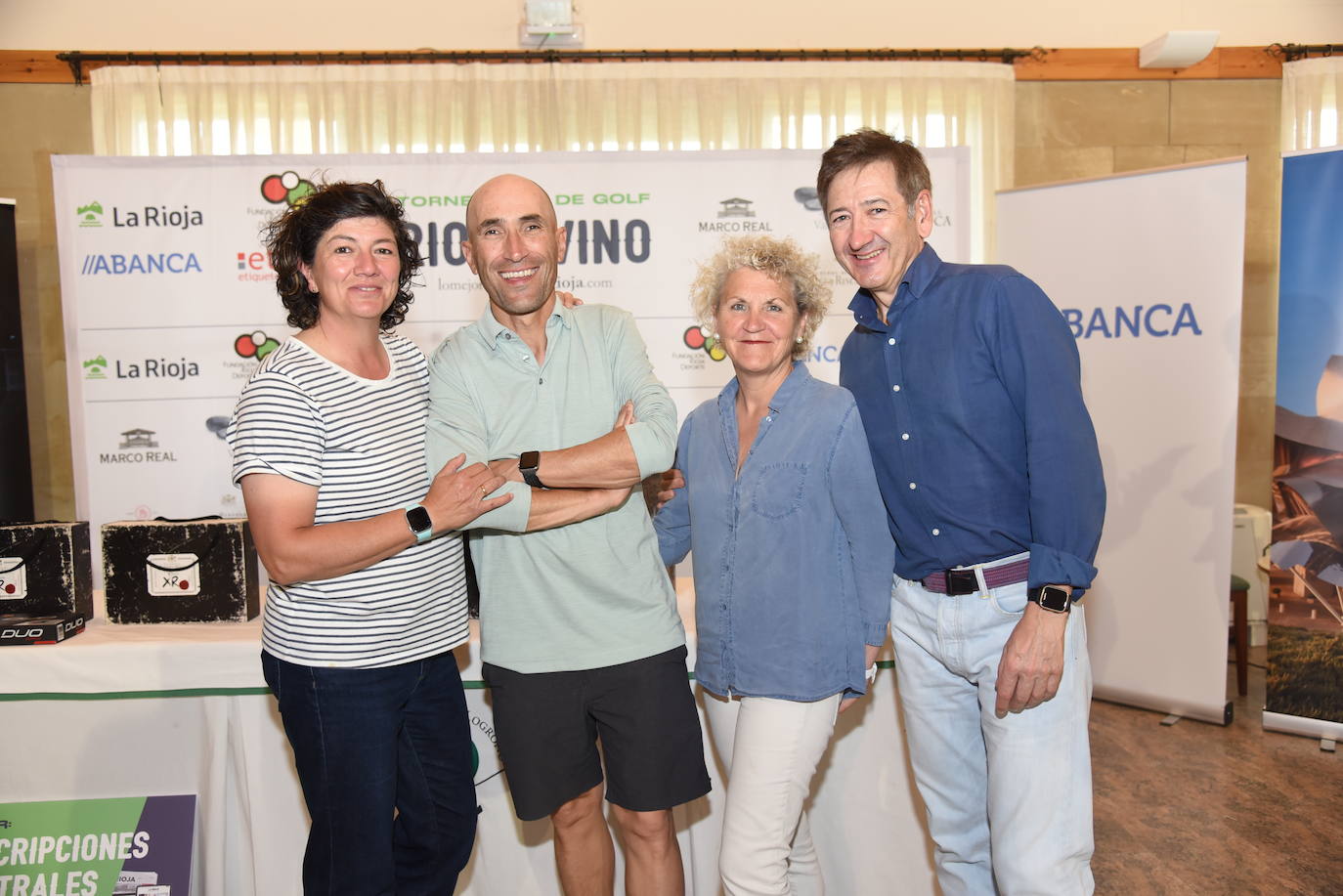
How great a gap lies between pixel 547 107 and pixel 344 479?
4281 millimetres

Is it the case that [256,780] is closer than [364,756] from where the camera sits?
No

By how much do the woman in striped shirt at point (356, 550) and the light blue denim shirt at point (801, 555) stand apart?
0.49 meters

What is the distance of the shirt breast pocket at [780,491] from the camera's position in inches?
71.0

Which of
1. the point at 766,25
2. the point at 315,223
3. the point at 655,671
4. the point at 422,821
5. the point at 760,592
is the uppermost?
the point at 766,25

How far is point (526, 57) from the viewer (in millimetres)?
5453

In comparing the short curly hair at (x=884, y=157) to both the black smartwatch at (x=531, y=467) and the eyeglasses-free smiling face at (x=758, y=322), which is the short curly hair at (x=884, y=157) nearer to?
the eyeglasses-free smiling face at (x=758, y=322)

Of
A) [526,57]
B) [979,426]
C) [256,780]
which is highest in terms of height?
[526,57]

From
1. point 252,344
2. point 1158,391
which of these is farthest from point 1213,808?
point 252,344

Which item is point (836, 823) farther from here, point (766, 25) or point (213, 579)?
point (766, 25)

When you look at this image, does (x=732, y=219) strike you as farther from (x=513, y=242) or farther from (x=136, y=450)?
(x=136, y=450)

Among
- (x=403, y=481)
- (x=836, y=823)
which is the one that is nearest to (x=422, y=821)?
(x=403, y=481)

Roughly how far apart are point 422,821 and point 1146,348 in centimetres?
348

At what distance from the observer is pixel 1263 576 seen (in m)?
4.88

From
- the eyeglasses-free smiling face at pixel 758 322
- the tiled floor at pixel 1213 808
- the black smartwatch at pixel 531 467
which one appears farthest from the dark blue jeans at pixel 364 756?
the tiled floor at pixel 1213 808
